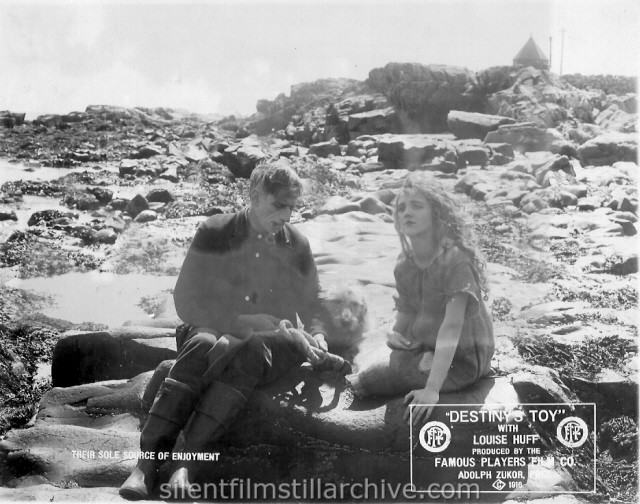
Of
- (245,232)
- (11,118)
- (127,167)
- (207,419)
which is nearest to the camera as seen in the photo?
(207,419)

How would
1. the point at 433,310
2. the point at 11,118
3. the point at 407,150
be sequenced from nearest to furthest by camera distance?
the point at 433,310 < the point at 407,150 < the point at 11,118

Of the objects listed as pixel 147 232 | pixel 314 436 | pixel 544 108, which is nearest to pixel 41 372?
pixel 147 232

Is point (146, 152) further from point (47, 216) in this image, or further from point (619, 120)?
point (619, 120)

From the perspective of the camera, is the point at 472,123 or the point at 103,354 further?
the point at 472,123

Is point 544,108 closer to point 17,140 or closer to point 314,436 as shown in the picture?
point 314,436

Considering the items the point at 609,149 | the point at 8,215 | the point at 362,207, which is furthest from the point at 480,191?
the point at 8,215

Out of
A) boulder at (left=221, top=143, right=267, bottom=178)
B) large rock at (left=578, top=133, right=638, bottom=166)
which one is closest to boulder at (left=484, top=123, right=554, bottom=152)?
large rock at (left=578, top=133, right=638, bottom=166)
